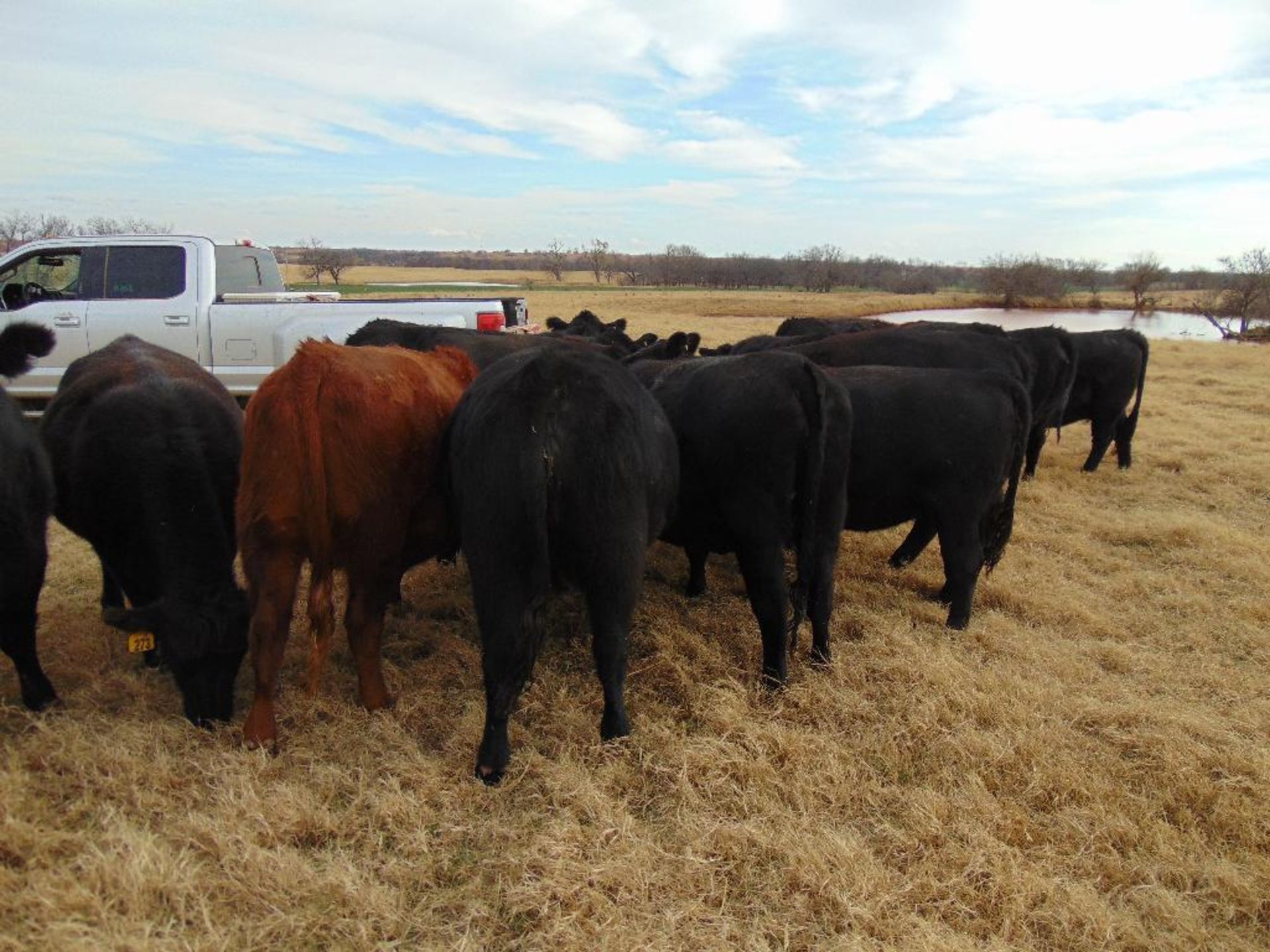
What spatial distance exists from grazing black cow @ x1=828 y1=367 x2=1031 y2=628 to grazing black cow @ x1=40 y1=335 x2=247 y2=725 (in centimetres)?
320

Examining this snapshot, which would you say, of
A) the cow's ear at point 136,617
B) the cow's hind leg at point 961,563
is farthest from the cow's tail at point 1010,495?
the cow's ear at point 136,617

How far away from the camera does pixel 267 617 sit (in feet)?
9.62

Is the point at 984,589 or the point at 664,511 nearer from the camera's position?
the point at 664,511

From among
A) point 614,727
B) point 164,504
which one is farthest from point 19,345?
point 614,727

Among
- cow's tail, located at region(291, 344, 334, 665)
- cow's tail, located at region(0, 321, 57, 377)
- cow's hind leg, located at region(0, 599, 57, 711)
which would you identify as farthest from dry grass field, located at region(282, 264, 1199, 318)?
cow's tail, located at region(291, 344, 334, 665)

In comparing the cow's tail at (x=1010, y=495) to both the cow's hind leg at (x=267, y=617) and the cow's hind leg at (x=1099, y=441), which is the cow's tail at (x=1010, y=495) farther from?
the cow's hind leg at (x=1099, y=441)

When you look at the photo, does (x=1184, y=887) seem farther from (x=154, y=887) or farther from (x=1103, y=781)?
(x=154, y=887)

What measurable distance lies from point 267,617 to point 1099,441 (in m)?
9.16

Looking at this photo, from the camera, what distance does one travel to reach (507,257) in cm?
12775

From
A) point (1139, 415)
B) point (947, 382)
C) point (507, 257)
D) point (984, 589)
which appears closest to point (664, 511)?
point (947, 382)

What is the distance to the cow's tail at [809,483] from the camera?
3.43m

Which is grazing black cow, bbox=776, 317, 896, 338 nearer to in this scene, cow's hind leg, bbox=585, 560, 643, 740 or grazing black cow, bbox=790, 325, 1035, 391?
grazing black cow, bbox=790, 325, 1035, 391

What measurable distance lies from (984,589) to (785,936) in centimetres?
344

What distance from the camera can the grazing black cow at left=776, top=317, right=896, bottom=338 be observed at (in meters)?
9.23
